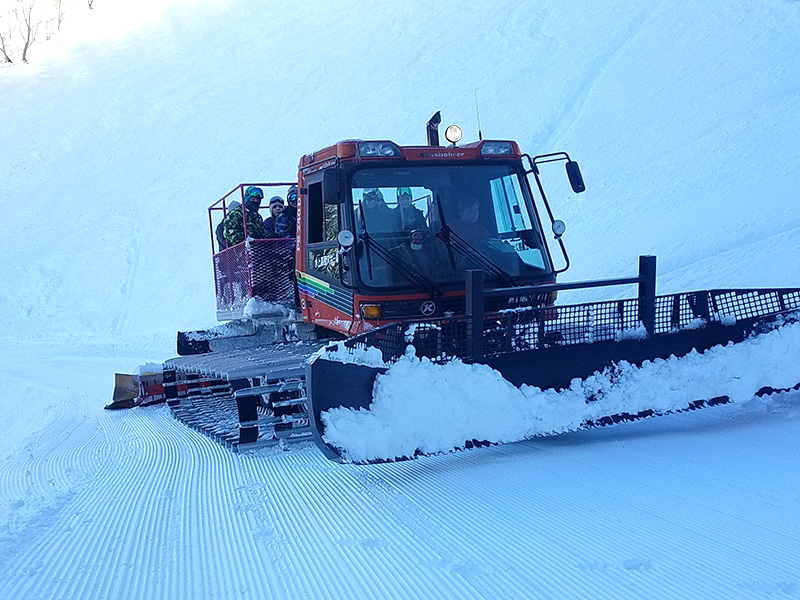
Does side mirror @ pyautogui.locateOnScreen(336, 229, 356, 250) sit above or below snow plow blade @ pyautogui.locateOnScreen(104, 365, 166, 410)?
above

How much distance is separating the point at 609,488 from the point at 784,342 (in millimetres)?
1894

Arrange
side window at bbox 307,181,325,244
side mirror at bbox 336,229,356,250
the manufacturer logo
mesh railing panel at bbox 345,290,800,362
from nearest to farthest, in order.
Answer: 1. mesh railing panel at bbox 345,290,800,362
2. side mirror at bbox 336,229,356,250
3. the manufacturer logo
4. side window at bbox 307,181,325,244

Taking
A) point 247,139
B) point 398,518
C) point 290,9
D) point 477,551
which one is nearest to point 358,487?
point 398,518

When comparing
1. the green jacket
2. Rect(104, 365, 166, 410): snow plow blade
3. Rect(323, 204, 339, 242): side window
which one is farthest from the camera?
Rect(104, 365, 166, 410): snow plow blade

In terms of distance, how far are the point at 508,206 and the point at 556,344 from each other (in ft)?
4.83

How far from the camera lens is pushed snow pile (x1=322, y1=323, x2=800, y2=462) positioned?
4199mm

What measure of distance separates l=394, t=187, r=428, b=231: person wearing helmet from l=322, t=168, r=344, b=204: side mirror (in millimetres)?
487

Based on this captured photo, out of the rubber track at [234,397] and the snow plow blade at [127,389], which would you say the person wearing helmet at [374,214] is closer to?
the rubber track at [234,397]

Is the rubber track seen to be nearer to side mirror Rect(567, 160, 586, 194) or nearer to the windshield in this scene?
the windshield

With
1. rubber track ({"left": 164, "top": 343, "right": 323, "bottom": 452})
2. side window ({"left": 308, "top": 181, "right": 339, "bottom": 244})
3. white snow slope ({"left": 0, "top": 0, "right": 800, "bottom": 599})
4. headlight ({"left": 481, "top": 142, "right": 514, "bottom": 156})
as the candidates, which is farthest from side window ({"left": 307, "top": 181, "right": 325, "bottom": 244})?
white snow slope ({"left": 0, "top": 0, "right": 800, "bottom": 599})

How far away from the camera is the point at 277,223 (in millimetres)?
7613

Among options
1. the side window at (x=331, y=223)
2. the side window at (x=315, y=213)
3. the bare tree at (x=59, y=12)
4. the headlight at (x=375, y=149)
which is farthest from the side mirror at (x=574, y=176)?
the bare tree at (x=59, y=12)

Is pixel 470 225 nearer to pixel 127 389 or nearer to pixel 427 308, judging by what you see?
pixel 427 308

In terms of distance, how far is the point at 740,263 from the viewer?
33.6 feet
